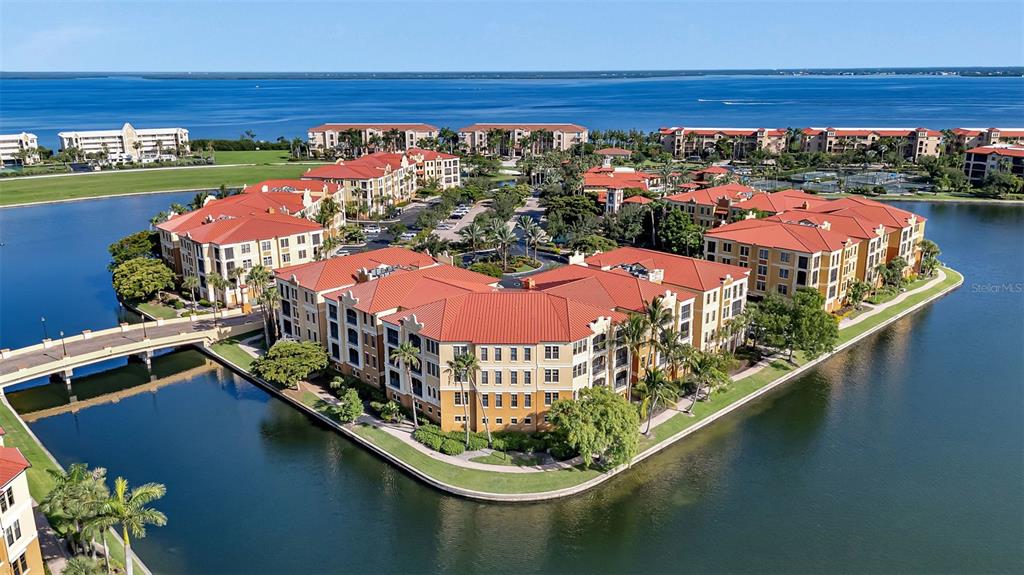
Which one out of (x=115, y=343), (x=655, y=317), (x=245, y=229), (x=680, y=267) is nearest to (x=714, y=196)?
(x=680, y=267)

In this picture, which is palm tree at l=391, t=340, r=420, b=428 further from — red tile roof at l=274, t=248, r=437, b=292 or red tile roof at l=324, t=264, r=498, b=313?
red tile roof at l=274, t=248, r=437, b=292

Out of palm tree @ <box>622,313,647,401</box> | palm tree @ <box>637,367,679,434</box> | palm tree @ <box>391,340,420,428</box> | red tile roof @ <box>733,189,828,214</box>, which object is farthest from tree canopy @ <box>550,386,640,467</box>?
red tile roof @ <box>733,189,828,214</box>

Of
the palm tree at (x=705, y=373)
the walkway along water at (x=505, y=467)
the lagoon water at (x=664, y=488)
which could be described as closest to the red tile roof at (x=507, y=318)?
the palm tree at (x=705, y=373)

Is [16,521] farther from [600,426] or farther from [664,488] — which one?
[664,488]

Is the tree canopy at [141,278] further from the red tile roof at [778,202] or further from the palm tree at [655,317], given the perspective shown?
the red tile roof at [778,202]

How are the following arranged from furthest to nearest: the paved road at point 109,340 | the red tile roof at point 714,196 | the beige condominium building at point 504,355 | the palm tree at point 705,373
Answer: the red tile roof at point 714,196, the paved road at point 109,340, the palm tree at point 705,373, the beige condominium building at point 504,355

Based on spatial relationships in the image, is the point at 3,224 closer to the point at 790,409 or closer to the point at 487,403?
the point at 487,403
